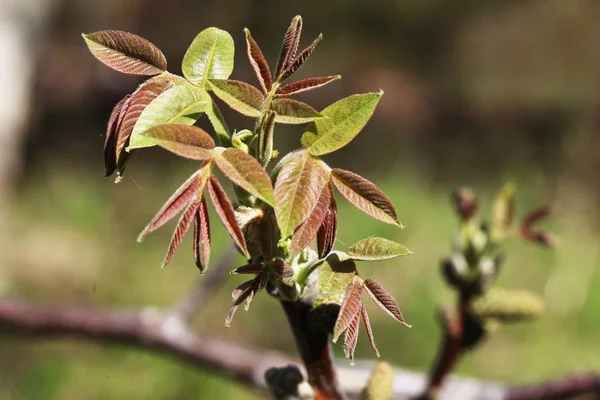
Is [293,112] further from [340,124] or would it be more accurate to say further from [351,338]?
[351,338]

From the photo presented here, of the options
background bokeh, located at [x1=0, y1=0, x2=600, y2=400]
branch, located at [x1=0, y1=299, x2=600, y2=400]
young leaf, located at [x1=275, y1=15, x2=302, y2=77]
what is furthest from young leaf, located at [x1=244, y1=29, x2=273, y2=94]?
branch, located at [x1=0, y1=299, x2=600, y2=400]

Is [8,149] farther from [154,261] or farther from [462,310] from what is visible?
[462,310]

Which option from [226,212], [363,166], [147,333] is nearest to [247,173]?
[226,212]

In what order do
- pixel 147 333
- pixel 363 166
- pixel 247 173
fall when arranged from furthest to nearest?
1. pixel 363 166
2. pixel 147 333
3. pixel 247 173

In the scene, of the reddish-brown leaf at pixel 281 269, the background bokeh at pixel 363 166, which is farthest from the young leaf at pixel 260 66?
the background bokeh at pixel 363 166

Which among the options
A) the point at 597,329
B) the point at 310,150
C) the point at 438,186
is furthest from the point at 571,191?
the point at 310,150
